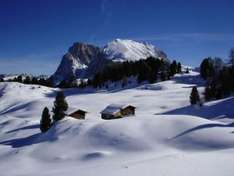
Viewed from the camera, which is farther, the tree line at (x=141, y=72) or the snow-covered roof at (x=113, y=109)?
the tree line at (x=141, y=72)

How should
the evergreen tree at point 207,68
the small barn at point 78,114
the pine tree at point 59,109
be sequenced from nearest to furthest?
the pine tree at point 59,109 < the small barn at point 78,114 < the evergreen tree at point 207,68

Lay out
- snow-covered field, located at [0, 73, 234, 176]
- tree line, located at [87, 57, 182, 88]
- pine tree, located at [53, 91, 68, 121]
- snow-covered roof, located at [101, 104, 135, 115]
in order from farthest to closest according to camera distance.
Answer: tree line, located at [87, 57, 182, 88]
snow-covered roof, located at [101, 104, 135, 115]
pine tree, located at [53, 91, 68, 121]
snow-covered field, located at [0, 73, 234, 176]

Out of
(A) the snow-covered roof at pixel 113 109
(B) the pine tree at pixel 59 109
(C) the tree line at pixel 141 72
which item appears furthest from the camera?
(C) the tree line at pixel 141 72

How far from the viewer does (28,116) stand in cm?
8806

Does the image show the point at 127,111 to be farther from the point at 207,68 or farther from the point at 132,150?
the point at 207,68

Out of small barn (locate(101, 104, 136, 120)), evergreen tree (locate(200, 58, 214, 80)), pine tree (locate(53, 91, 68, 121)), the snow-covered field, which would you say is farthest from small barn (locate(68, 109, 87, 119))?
evergreen tree (locate(200, 58, 214, 80))

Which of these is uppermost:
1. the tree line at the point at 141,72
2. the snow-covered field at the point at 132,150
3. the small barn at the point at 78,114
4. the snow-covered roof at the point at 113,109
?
the tree line at the point at 141,72

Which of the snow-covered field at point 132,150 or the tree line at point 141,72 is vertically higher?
the tree line at point 141,72

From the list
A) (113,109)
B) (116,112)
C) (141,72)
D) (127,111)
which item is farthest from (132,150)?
(141,72)

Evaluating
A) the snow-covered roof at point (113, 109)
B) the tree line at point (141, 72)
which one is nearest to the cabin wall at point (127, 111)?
the snow-covered roof at point (113, 109)

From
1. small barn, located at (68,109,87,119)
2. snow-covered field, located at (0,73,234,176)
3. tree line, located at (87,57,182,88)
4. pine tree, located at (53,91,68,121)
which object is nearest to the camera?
snow-covered field, located at (0,73,234,176)

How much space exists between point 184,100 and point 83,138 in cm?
5575

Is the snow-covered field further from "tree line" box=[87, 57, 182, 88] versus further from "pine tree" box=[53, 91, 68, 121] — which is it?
"tree line" box=[87, 57, 182, 88]

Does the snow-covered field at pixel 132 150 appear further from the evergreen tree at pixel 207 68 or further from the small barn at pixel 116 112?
the evergreen tree at pixel 207 68
